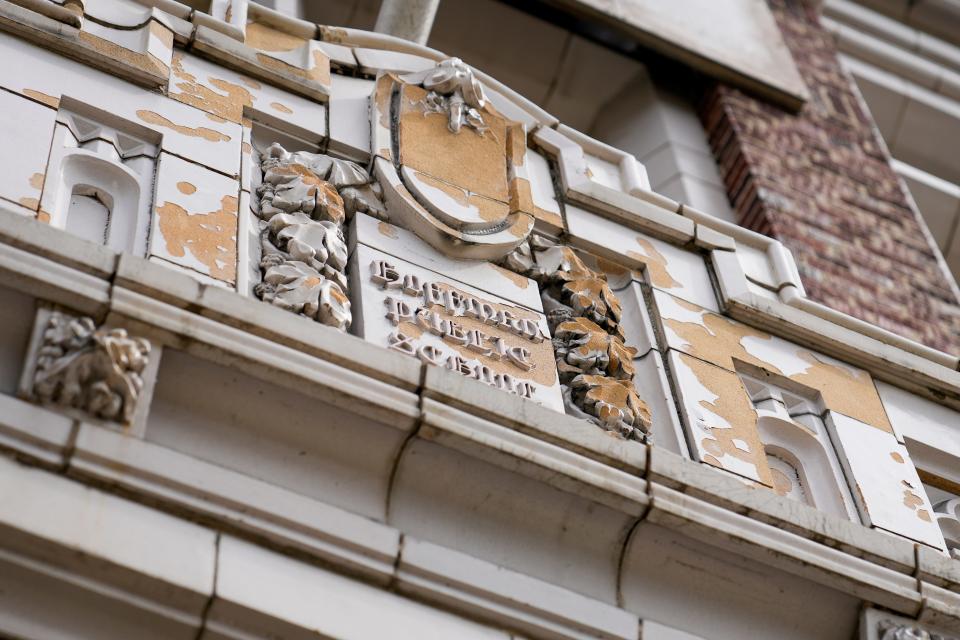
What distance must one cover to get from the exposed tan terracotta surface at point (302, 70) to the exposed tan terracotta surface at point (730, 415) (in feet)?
5.14

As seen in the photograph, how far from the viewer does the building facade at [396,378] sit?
4.05 meters

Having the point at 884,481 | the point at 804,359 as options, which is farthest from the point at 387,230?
the point at 884,481

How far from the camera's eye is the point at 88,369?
4059mm

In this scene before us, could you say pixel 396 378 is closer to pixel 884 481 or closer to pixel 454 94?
pixel 454 94

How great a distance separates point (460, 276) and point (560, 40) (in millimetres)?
4566

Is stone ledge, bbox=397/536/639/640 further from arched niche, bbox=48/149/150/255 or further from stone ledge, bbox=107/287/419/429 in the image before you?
arched niche, bbox=48/149/150/255

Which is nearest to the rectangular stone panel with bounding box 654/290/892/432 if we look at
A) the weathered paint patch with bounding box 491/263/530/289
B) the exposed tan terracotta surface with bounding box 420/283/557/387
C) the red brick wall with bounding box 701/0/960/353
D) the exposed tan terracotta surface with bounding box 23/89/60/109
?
the weathered paint patch with bounding box 491/263/530/289

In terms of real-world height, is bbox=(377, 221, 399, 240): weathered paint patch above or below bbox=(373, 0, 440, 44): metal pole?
below

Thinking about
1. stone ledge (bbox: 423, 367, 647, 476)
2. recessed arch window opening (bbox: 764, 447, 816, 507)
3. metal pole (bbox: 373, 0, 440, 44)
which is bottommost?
stone ledge (bbox: 423, 367, 647, 476)

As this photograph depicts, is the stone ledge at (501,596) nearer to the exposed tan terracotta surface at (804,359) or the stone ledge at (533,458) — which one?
the stone ledge at (533,458)

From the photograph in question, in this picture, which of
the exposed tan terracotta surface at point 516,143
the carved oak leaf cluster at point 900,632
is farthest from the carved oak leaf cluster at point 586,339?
the carved oak leaf cluster at point 900,632

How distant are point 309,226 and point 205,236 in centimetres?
38

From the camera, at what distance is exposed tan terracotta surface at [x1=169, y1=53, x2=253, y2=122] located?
212 inches

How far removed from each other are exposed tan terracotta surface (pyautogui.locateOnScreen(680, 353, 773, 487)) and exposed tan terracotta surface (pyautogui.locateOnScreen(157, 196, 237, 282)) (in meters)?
1.60
